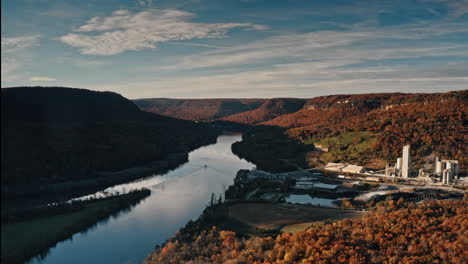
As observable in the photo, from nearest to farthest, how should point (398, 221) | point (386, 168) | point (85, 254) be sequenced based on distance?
point (398, 221)
point (85, 254)
point (386, 168)

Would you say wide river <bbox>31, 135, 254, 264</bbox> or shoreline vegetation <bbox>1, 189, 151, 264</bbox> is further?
wide river <bbox>31, 135, 254, 264</bbox>

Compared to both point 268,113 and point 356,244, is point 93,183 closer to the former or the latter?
point 356,244

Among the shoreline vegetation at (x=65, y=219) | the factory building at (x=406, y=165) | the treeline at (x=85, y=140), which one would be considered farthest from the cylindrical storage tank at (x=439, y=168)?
the treeline at (x=85, y=140)

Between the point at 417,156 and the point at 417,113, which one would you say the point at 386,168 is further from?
the point at 417,113

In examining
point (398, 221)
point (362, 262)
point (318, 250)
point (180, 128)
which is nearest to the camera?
point (362, 262)


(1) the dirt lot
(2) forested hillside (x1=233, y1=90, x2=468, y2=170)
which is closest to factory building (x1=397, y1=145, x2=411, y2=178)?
(2) forested hillside (x1=233, y1=90, x2=468, y2=170)

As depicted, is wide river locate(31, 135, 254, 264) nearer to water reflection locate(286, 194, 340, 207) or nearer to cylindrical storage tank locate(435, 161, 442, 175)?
water reflection locate(286, 194, 340, 207)

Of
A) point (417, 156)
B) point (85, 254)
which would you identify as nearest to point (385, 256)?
point (85, 254)

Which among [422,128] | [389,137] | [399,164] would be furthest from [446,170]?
[422,128]
